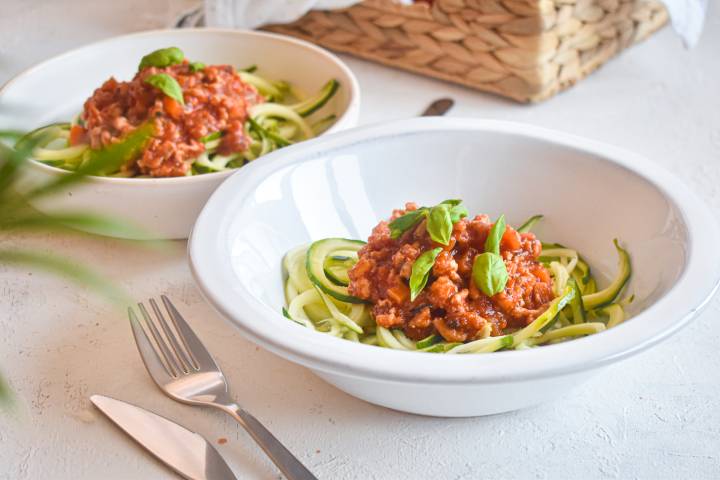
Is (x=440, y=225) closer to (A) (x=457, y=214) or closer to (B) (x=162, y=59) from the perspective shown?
(A) (x=457, y=214)

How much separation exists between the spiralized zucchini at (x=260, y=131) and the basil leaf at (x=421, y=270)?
0.99 meters

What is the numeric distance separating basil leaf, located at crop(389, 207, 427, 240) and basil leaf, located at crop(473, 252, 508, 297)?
7.2 inches

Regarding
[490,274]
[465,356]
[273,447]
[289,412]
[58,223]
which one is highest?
[58,223]

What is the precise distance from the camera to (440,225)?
6.11ft

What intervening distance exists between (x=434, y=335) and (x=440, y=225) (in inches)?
9.6

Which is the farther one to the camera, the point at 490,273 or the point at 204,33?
the point at 204,33

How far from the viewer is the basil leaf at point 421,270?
184cm

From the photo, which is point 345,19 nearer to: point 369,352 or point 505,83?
point 505,83

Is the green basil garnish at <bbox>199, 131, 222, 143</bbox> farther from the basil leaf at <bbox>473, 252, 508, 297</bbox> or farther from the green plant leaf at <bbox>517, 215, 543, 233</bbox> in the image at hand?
the basil leaf at <bbox>473, 252, 508, 297</bbox>

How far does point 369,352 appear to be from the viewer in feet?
4.94

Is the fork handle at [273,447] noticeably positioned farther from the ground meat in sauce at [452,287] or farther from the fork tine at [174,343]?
the ground meat in sauce at [452,287]

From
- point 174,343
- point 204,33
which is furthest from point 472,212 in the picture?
point 204,33

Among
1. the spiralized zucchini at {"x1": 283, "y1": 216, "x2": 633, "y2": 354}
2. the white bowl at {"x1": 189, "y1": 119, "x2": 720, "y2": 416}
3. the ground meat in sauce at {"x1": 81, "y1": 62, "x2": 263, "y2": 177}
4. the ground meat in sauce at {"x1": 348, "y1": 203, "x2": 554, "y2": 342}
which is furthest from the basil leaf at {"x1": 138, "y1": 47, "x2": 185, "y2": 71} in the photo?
the ground meat in sauce at {"x1": 348, "y1": 203, "x2": 554, "y2": 342}

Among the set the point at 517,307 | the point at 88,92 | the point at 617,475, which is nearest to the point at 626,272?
the point at 517,307
